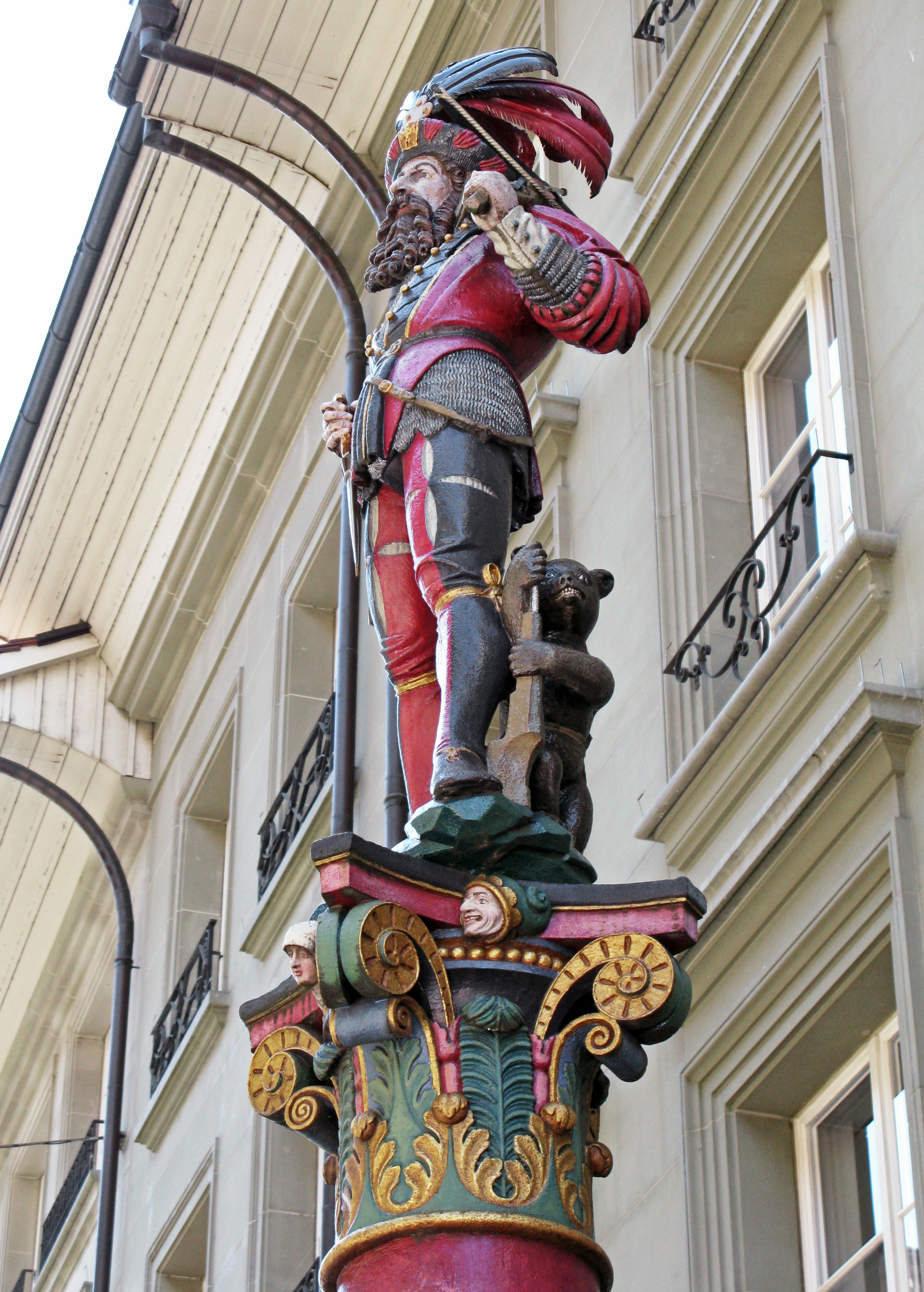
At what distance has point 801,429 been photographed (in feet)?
28.7

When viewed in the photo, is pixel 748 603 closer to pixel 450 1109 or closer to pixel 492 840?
pixel 492 840

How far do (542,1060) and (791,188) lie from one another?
16.2 feet

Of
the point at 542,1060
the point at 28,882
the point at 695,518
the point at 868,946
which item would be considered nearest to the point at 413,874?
the point at 542,1060

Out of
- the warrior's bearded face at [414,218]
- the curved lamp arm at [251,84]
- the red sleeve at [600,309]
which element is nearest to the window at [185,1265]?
the curved lamp arm at [251,84]

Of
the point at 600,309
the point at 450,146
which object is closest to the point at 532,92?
the point at 450,146

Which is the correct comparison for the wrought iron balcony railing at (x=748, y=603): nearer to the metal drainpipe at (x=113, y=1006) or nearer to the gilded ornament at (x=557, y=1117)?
the gilded ornament at (x=557, y=1117)

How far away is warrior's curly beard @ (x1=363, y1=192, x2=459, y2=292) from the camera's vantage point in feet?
16.1

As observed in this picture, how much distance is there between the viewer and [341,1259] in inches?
153

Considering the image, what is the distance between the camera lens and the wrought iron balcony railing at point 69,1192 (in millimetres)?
17422

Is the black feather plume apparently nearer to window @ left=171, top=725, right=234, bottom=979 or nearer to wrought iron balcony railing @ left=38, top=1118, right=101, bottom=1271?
window @ left=171, top=725, right=234, bottom=979

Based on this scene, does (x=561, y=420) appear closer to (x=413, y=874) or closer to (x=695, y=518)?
(x=695, y=518)

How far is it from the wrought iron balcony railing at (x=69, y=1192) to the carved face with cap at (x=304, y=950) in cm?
1306

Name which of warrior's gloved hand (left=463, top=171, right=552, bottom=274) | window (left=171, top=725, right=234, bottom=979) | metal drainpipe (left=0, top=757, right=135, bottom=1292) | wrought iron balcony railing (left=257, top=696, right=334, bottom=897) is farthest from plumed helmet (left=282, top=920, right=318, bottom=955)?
window (left=171, top=725, right=234, bottom=979)

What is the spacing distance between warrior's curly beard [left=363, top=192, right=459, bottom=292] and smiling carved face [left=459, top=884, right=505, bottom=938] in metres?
1.47
